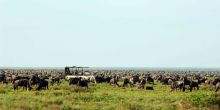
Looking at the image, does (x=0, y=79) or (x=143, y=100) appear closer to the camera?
(x=143, y=100)

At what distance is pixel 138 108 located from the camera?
2970 cm

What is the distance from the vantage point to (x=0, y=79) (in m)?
61.7

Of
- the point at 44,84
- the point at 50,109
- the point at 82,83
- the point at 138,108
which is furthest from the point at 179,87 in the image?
the point at 50,109

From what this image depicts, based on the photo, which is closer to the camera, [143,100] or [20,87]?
[143,100]

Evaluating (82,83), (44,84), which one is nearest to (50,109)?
(44,84)

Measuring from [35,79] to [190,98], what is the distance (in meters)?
21.5

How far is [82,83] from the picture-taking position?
5050 cm

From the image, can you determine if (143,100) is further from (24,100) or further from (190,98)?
(24,100)

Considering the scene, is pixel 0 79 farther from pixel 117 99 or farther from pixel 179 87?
pixel 117 99

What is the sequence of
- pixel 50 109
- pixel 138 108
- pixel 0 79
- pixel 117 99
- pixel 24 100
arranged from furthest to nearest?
1. pixel 0 79
2. pixel 117 99
3. pixel 24 100
4. pixel 138 108
5. pixel 50 109

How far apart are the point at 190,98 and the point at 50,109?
37.6 feet

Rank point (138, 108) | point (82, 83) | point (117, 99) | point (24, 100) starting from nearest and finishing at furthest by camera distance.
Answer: point (138, 108) < point (24, 100) < point (117, 99) < point (82, 83)

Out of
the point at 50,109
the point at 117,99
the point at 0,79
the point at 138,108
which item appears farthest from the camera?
the point at 0,79

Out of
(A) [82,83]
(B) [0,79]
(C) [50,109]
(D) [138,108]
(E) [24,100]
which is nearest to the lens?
(C) [50,109]
